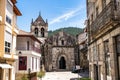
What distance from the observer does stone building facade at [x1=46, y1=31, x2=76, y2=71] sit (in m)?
61.4

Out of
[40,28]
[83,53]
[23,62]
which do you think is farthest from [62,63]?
[23,62]

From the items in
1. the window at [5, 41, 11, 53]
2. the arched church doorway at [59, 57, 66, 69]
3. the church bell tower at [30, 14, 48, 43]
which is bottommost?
the arched church doorway at [59, 57, 66, 69]

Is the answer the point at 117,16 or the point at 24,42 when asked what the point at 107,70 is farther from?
the point at 24,42

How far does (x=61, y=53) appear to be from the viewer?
62062 millimetres

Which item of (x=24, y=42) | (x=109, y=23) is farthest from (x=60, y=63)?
(x=109, y=23)

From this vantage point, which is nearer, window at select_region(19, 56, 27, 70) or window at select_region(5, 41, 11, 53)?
window at select_region(5, 41, 11, 53)

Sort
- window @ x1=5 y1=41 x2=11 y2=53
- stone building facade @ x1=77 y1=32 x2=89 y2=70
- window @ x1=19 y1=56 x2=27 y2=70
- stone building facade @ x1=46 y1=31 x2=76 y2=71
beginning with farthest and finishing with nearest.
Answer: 1. stone building facade @ x1=46 y1=31 x2=76 y2=71
2. stone building facade @ x1=77 y1=32 x2=89 y2=70
3. window @ x1=19 y1=56 x2=27 y2=70
4. window @ x1=5 y1=41 x2=11 y2=53

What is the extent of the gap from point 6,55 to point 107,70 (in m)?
9.66

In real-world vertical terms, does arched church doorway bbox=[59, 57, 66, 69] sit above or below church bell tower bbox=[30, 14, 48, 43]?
below

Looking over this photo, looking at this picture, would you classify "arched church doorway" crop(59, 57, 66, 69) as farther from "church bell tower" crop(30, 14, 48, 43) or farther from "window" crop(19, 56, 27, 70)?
"window" crop(19, 56, 27, 70)

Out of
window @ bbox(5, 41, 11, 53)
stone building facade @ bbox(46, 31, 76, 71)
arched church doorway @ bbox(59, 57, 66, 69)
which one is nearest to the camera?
window @ bbox(5, 41, 11, 53)

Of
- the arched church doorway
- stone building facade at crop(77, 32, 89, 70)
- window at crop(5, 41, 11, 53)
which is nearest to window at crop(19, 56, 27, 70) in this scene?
window at crop(5, 41, 11, 53)

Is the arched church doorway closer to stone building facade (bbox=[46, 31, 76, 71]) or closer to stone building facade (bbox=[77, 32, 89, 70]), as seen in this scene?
stone building facade (bbox=[46, 31, 76, 71])

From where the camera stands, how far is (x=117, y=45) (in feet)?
44.9
